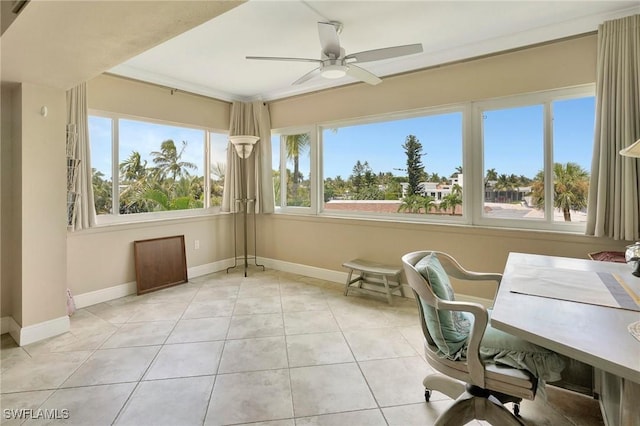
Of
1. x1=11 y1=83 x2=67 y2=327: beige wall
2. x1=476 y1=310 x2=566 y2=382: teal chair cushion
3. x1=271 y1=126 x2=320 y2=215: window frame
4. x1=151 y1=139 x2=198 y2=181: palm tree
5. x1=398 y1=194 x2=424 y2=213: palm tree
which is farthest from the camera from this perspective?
x1=271 y1=126 x2=320 y2=215: window frame

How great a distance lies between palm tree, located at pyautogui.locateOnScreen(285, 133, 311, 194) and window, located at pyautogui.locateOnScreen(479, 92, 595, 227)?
236cm

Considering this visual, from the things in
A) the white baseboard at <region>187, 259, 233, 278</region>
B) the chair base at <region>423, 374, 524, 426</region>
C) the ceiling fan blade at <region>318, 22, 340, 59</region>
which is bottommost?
the chair base at <region>423, 374, 524, 426</region>

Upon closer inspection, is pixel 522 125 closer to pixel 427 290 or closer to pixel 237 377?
pixel 427 290

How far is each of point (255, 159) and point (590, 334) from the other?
448 centimetres

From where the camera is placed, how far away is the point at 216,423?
1742mm

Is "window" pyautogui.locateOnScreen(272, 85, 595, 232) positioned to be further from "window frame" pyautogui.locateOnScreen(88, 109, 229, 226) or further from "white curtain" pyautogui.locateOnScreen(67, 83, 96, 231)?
"white curtain" pyautogui.locateOnScreen(67, 83, 96, 231)

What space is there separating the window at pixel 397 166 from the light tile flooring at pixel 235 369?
4.02 ft

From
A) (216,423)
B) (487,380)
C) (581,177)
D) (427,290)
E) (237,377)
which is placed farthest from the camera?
(581,177)

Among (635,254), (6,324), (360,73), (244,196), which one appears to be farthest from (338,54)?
(6,324)

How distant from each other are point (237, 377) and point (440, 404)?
130 centimetres

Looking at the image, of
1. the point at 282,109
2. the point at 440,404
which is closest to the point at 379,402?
the point at 440,404

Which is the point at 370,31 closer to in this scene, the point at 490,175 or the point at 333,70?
the point at 333,70

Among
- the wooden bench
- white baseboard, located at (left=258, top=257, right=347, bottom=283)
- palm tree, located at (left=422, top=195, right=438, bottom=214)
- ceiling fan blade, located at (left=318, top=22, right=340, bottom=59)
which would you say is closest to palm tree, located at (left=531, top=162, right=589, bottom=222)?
palm tree, located at (left=422, top=195, right=438, bottom=214)

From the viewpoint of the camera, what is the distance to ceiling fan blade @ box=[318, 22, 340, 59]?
7.76ft
